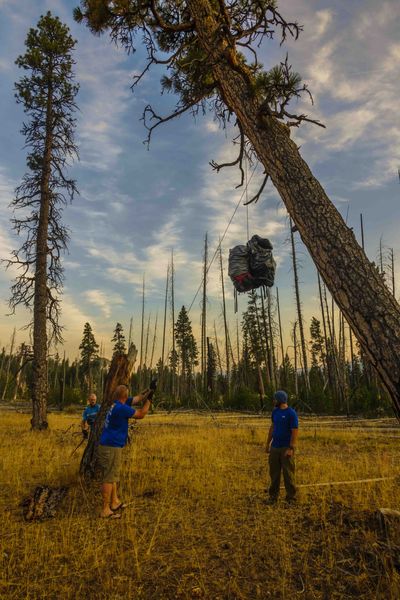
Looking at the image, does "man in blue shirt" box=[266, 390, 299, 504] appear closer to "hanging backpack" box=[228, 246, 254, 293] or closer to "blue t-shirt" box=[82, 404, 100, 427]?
"hanging backpack" box=[228, 246, 254, 293]

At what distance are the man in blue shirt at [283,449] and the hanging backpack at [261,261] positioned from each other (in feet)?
6.32

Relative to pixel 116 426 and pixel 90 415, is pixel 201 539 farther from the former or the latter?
pixel 90 415

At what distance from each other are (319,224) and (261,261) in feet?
7.95

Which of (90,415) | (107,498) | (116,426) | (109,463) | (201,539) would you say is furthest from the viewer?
(90,415)

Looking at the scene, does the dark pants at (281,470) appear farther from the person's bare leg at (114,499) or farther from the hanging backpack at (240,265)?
the hanging backpack at (240,265)

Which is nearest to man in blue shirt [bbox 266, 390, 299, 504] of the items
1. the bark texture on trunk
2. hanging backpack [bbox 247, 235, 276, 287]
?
hanging backpack [bbox 247, 235, 276, 287]

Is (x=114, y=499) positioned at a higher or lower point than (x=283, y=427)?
lower

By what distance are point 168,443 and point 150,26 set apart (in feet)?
31.3

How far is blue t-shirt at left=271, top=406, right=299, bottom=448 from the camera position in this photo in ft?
19.1

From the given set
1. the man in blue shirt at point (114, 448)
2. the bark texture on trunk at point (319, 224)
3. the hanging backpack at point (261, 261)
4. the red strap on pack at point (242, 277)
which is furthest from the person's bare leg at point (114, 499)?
the bark texture on trunk at point (319, 224)

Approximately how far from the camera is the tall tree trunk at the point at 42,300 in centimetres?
1270

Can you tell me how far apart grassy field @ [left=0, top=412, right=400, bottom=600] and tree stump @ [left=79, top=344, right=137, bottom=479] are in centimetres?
27

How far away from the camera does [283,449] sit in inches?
227

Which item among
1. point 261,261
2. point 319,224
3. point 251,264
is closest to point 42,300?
point 251,264
